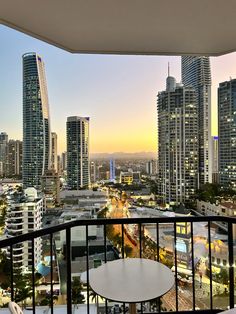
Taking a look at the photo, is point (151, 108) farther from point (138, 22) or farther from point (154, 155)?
point (138, 22)

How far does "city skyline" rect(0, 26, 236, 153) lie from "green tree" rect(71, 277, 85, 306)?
162 centimetres

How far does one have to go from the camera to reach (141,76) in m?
3.58

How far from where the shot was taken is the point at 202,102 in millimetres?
3332

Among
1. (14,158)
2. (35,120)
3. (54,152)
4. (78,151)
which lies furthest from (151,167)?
(14,158)

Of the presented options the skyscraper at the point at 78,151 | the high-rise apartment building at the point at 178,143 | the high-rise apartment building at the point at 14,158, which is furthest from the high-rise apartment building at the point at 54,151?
the high-rise apartment building at the point at 178,143

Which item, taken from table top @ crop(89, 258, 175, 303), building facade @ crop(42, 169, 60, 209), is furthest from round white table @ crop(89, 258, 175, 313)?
building facade @ crop(42, 169, 60, 209)

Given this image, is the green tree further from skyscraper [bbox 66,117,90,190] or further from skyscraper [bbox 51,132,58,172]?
skyscraper [bbox 51,132,58,172]

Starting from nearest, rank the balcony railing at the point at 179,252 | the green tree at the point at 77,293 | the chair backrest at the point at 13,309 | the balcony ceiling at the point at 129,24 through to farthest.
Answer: the chair backrest at the point at 13,309 → the balcony ceiling at the point at 129,24 → the balcony railing at the point at 179,252 → the green tree at the point at 77,293

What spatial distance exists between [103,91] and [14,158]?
152cm

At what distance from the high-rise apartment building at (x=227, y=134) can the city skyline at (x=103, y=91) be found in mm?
93

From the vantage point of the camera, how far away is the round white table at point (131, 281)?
1.41m

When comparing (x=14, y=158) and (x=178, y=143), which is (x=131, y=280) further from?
(x=14, y=158)

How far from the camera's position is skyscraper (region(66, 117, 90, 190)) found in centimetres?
330

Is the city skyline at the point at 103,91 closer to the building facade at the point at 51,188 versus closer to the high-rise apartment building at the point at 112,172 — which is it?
the high-rise apartment building at the point at 112,172
